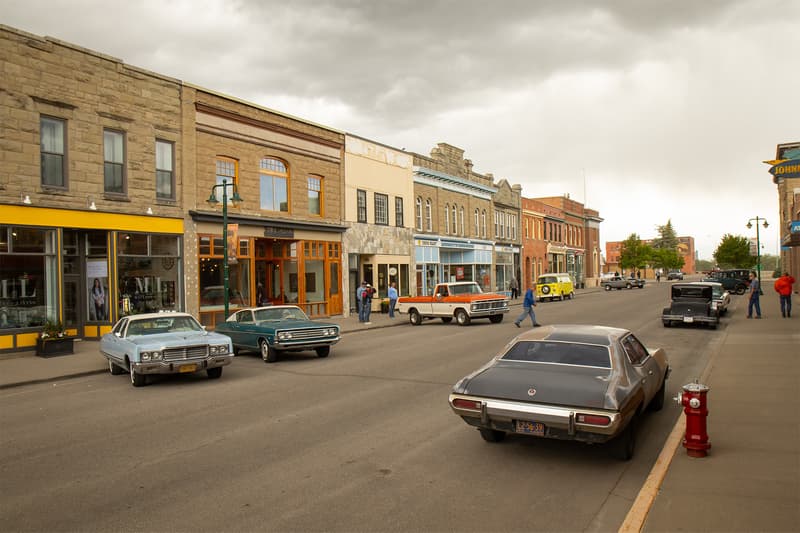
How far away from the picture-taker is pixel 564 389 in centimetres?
646

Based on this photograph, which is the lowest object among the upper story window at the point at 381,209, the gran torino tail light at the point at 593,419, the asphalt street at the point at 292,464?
the asphalt street at the point at 292,464

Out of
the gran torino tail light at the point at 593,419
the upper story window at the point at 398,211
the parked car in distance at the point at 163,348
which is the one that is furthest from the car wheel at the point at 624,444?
the upper story window at the point at 398,211

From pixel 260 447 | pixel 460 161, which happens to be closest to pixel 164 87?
pixel 260 447

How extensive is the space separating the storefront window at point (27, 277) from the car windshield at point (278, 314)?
7084 millimetres

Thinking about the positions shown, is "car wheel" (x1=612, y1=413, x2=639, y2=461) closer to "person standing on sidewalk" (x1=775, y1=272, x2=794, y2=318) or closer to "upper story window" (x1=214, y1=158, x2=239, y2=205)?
"upper story window" (x1=214, y1=158, x2=239, y2=205)

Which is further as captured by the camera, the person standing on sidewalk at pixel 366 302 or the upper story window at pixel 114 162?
the person standing on sidewalk at pixel 366 302

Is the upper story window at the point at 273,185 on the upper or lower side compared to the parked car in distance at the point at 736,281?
upper

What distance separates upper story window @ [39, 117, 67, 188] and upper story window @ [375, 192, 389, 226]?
1733 centimetres

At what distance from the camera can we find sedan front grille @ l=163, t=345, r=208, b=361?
1178cm

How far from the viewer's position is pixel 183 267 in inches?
870

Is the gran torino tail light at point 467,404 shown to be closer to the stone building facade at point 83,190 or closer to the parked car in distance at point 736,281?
the stone building facade at point 83,190

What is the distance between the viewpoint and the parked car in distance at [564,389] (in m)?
6.19

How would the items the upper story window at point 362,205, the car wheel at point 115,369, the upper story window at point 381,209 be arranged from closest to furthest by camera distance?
the car wheel at point 115,369, the upper story window at point 362,205, the upper story window at point 381,209

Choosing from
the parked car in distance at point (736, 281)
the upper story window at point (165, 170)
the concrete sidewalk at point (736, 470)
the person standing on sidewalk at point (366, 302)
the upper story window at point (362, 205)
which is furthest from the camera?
the parked car in distance at point (736, 281)
